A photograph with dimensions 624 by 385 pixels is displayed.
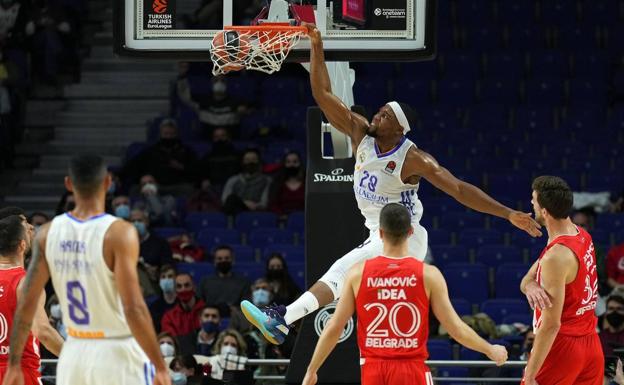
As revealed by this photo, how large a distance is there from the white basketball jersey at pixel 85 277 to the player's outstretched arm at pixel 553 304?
2.34 meters

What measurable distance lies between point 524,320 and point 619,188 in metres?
3.69

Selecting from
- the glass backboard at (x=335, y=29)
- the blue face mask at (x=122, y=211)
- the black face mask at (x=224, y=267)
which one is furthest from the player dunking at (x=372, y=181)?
the blue face mask at (x=122, y=211)

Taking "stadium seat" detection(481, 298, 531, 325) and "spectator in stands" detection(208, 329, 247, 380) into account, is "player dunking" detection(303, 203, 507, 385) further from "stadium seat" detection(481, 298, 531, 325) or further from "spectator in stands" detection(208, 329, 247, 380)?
"stadium seat" detection(481, 298, 531, 325)

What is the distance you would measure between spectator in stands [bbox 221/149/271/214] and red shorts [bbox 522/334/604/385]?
8237 millimetres

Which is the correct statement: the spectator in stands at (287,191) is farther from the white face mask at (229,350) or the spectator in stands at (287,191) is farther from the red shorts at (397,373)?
the red shorts at (397,373)

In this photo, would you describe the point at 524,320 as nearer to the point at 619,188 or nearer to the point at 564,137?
the point at 619,188

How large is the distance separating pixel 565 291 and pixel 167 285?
252 inches

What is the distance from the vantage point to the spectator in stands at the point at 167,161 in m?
15.9

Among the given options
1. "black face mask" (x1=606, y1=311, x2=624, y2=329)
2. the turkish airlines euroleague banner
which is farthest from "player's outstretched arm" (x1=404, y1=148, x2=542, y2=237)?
"black face mask" (x1=606, y1=311, x2=624, y2=329)

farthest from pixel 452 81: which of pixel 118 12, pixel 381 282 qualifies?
pixel 381 282

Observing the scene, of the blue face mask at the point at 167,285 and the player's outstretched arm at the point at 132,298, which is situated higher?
the player's outstretched arm at the point at 132,298

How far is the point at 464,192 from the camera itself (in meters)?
8.27

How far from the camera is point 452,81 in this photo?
57.8ft

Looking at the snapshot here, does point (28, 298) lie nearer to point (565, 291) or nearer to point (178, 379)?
point (565, 291)
